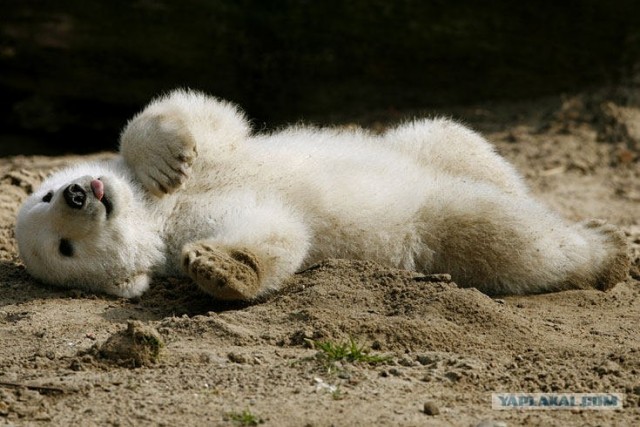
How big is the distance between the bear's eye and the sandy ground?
0.74ft

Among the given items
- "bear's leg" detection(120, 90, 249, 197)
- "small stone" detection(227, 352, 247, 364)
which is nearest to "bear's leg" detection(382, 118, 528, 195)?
"bear's leg" detection(120, 90, 249, 197)

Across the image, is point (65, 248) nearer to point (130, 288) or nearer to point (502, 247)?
point (130, 288)

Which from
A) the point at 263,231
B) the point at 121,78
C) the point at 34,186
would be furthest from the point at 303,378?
the point at 121,78

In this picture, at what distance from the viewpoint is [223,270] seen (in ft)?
15.6

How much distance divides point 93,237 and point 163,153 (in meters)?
0.62

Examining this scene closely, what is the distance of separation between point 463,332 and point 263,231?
49.2 inches

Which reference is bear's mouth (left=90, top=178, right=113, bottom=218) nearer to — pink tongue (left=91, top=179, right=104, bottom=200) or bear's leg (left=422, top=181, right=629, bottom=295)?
pink tongue (left=91, top=179, right=104, bottom=200)

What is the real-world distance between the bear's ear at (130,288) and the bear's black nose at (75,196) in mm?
513

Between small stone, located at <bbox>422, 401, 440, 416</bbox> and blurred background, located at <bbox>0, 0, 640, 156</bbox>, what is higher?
blurred background, located at <bbox>0, 0, 640, 156</bbox>

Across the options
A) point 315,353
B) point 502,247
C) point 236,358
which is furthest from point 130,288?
point 502,247

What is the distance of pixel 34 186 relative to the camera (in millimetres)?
7234

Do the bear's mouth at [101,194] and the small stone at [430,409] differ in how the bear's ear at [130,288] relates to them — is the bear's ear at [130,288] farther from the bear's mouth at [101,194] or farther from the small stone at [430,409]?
the small stone at [430,409]

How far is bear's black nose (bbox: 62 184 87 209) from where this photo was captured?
5.21 metres

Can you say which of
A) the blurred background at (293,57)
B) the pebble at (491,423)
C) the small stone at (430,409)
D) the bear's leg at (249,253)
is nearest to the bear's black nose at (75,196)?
the bear's leg at (249,253)
